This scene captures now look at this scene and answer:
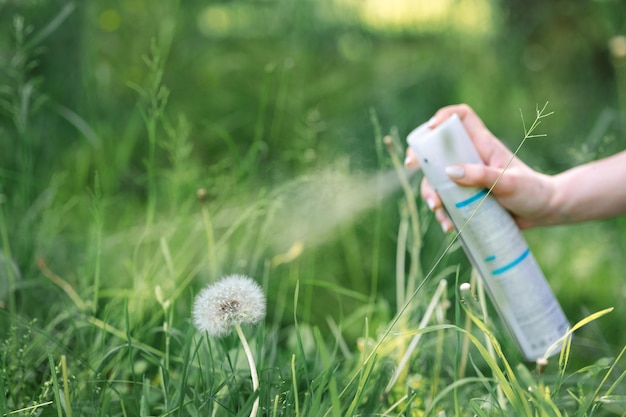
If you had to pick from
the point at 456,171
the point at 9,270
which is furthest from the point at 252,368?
the point at 9,270

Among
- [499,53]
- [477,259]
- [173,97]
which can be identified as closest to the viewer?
[477,259]

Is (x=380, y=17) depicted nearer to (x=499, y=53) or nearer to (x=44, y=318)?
(x=499, y=53)

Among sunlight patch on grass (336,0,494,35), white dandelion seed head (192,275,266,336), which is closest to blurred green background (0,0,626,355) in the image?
sunlight patch on grass (336,0,494,35)

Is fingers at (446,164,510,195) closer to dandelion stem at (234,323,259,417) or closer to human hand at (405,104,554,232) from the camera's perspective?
human hand at (405,104,554,232)

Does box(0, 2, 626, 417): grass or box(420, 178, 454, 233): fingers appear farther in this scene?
box(420, 178, 454, 233): fingers

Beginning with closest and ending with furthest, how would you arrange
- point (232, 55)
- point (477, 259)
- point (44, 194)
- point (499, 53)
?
point (477, 259) → point (44, 194) → point (232, 55) → point (499, 53)

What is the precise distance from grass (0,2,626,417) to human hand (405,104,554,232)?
49mm

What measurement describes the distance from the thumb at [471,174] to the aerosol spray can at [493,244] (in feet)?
0.05

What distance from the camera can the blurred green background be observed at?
1.38 metres

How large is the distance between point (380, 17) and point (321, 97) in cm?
58

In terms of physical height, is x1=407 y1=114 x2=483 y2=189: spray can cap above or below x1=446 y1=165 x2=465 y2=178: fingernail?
above

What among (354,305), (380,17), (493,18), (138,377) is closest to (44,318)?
(138,377)

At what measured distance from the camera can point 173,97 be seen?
1.96 meters

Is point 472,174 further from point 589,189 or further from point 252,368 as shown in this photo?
point 252,368
